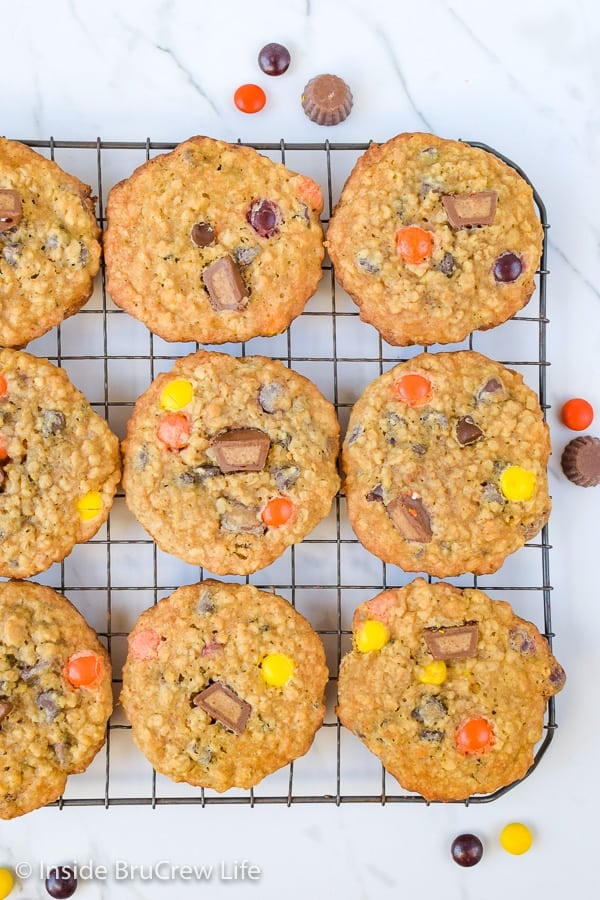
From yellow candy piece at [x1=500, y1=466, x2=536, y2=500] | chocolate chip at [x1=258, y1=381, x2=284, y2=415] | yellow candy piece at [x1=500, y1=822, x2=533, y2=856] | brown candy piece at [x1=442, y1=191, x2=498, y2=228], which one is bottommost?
yellow candy piece at [x1=500, y1=822, x2=533, y2=856]

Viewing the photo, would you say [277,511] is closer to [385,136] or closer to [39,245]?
[39,245]

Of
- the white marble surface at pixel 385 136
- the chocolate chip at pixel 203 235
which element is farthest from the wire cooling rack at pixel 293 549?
the chocolate chip at pixel 203 235

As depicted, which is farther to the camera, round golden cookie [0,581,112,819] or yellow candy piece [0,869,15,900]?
yellow candy piece [0,869,15,900]

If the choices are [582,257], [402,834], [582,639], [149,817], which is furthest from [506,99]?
[149,817]

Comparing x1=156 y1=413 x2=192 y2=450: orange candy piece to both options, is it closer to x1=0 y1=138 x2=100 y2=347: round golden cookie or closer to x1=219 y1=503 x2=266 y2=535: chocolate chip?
x1=219 y1=503 x2=266 y2=535: chocolate chip

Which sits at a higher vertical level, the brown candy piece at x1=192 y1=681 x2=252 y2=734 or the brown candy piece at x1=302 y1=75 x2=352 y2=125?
the brown candy piece at x1=302 y1=75 x2=352 y2=125

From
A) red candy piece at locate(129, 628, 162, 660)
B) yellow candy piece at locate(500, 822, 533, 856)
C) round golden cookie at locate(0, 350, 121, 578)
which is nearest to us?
round golden cookie at locate(0, 350, 121, 578)

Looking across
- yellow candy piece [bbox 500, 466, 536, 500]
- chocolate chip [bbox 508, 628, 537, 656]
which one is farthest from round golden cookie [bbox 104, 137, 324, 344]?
chocolate chip [bbox 508, 628, 537, 656]
